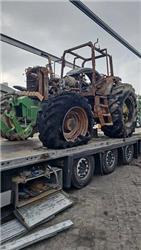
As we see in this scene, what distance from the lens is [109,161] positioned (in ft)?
21.0

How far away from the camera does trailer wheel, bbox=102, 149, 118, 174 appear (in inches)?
239

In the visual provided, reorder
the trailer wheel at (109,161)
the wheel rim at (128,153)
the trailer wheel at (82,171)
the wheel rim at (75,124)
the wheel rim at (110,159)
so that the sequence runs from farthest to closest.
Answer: the wheel rim at (128,153) < the wheel rim at (110,159) < the trailer wheel at (109,161) < the wheel rim at (75,124) < the trailer wheel at (82,171)

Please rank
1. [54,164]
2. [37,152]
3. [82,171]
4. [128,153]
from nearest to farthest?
[37,152] → [54,164] → [82,171] → [128,153]

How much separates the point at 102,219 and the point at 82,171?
4.93ft

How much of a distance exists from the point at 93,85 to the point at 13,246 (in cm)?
429

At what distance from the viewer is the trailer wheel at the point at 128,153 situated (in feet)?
24.0

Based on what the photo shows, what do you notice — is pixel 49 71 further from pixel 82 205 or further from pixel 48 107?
pixel 82 205

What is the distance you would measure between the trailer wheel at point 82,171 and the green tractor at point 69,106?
0.37m

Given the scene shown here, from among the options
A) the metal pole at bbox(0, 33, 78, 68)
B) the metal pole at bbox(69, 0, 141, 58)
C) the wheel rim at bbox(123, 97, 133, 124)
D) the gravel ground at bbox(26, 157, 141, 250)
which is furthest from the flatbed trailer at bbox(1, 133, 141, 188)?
the metal pole at bbox(0, 33, 78, 68)

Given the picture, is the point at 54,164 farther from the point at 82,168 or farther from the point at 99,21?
the point at 99,21

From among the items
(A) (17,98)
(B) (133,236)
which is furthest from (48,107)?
(B) (133,236)

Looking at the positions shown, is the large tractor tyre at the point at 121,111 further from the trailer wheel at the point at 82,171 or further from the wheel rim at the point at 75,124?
the trailer wheel at the point at 82,171

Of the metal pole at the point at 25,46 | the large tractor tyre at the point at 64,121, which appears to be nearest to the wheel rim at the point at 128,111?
the metal pole at the point at 25,46

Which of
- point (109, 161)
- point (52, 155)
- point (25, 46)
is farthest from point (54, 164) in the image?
point (25, 46)
